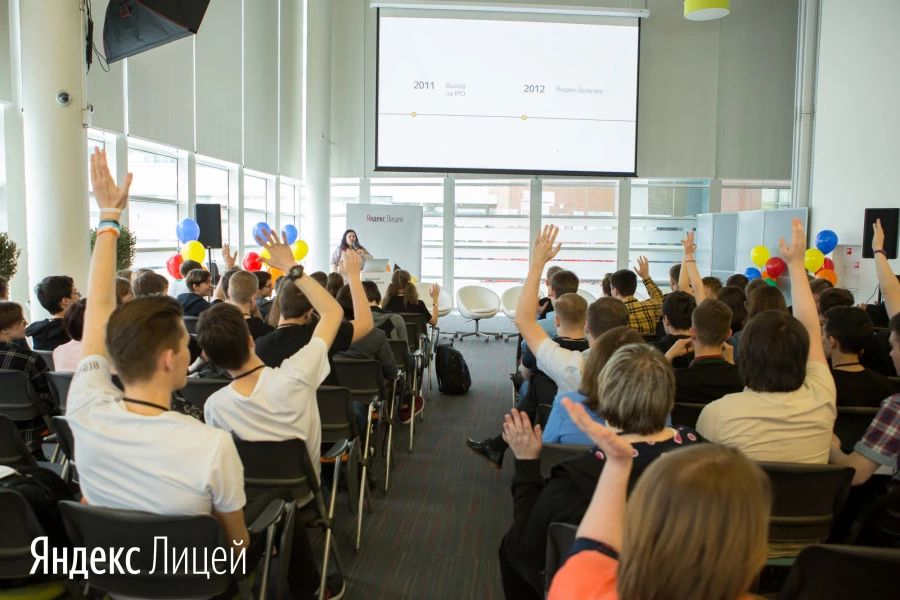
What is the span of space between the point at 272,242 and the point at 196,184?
665 centimetres

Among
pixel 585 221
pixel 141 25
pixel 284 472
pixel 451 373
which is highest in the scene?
pixel 141 25

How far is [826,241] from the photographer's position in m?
9.04

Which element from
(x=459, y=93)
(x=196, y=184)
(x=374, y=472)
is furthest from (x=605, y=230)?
(x=374, y=472)

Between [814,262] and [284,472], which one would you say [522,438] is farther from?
[814,262]

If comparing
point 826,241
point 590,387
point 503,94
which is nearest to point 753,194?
point 826,241

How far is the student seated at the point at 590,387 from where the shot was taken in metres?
2.34

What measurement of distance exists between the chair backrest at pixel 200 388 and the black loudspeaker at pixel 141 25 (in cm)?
392

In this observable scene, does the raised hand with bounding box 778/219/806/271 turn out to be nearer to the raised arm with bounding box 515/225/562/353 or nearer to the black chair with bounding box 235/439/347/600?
the raised arm with bounding box 515/225/562/353

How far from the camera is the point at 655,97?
12.6 metres

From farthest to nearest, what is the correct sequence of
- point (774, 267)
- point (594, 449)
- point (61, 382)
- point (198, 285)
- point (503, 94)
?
point (503, 94) → point (774, 267) → point (198, 285) → point (61, 382) → point (594, 449)

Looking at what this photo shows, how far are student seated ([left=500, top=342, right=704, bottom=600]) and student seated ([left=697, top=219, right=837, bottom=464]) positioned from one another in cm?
48


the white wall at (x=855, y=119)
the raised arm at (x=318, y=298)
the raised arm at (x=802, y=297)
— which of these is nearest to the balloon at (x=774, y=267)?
the white wall at (x=855, y=119)

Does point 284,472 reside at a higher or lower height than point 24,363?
lower

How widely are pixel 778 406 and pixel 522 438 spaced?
1055 mm
